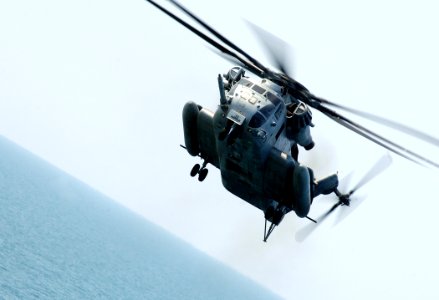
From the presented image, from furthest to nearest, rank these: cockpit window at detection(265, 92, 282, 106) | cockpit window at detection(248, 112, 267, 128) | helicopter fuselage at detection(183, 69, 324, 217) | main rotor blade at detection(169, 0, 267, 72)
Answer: cockpit window at detection(265, 92, 282, 106) → helicopter fuselage at detection(183, 69, 324, 217) → cockpit window at detection(248, 112, 267, 128) → main rotor blade at detection(169, 0, 267, 72)

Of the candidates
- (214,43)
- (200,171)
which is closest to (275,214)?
(200,171)

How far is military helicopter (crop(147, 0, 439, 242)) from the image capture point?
20.1 metres

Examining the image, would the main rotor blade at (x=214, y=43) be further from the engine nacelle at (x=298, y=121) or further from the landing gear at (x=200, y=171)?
the landing gear at (x=200, y=171)


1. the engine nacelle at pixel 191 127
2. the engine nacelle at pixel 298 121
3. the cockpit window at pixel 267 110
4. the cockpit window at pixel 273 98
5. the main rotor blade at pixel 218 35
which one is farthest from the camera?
the engine nacelle at pixel 191 127

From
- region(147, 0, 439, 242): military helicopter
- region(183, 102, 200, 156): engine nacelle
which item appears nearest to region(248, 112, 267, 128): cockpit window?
region(147, 0, 439, 242): military helicopter

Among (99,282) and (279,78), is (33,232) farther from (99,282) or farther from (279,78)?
(279,78)

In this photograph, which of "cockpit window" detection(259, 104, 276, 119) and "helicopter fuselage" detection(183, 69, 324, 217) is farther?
"cockpit window" detection(259, 104, 276, 119)

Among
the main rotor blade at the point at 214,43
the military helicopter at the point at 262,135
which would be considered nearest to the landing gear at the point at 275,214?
the military helicopter at the point at 262,135

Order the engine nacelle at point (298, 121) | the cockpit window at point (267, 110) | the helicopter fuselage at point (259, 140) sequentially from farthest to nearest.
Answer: the engine nacelle at point (298, 121) < the cockpit window at point (267, 110) < the helicopter fuselage at point (259, 140)

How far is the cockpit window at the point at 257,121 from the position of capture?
65.7 feet

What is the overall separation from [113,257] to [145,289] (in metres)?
35.3

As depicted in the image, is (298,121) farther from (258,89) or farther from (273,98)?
(258,89)

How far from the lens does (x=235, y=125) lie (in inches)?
781

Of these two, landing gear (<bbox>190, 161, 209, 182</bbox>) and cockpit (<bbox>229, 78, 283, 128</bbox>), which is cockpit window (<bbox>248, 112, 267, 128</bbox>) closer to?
cockpit (<bbox>229, 78, 283, 128</bbox>)
